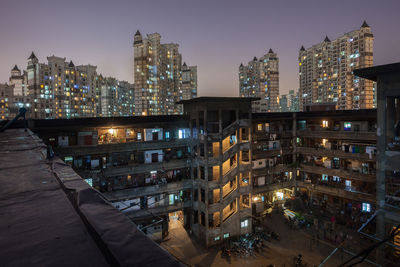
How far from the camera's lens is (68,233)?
2342 mm

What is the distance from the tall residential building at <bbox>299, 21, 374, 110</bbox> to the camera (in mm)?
109438

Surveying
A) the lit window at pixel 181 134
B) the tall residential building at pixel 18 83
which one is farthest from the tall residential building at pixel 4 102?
the lit window at pixel 181 134

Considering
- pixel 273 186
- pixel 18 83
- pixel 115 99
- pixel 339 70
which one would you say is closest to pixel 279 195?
pixel 273 186

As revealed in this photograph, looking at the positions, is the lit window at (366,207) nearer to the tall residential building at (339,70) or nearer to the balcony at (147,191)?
the balcony at (147,191)

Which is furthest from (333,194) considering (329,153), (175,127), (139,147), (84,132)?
(84,132)

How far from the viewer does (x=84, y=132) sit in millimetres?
31609

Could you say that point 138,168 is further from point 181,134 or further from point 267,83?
point 267,83

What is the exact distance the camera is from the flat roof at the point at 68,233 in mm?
1836

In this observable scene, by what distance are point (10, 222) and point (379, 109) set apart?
91.2 ft

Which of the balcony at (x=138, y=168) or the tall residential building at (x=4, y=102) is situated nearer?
the balcony at (x=138, y=168)

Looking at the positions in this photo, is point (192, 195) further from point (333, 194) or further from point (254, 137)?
point (333, 194)

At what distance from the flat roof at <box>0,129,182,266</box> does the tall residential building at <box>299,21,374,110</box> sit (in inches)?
5265

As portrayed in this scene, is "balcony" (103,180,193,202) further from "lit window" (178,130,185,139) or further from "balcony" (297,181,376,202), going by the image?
"balcony" (297,181,376,202)

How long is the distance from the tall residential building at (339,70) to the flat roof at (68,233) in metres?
134
